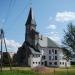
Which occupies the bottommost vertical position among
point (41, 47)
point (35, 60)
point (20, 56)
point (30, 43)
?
point (35, 60)

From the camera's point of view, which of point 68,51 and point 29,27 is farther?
point 29,27

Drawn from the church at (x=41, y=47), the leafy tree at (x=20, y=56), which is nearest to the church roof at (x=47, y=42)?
the church at (x=41, y=47)

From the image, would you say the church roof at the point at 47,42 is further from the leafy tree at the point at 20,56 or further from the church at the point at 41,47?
the leafy tree at the point at 20,56

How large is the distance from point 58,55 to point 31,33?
12.0 meters

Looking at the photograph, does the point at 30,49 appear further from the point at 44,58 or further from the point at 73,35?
the point at 73,35

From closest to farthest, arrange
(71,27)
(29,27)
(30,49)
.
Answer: (71,27)
(30,49)
(29,27)

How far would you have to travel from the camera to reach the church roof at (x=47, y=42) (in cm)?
9562

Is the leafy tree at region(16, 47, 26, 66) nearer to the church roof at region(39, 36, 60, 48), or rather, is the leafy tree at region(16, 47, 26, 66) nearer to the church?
the church

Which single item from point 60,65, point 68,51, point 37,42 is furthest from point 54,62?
point 68,51

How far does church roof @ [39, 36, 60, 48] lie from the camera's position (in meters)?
95.6

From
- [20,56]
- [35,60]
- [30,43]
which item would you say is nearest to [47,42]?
[30,43]

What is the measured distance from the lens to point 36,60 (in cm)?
9219

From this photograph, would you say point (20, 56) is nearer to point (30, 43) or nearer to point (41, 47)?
point (30, 43)

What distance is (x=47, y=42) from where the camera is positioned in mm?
97250
